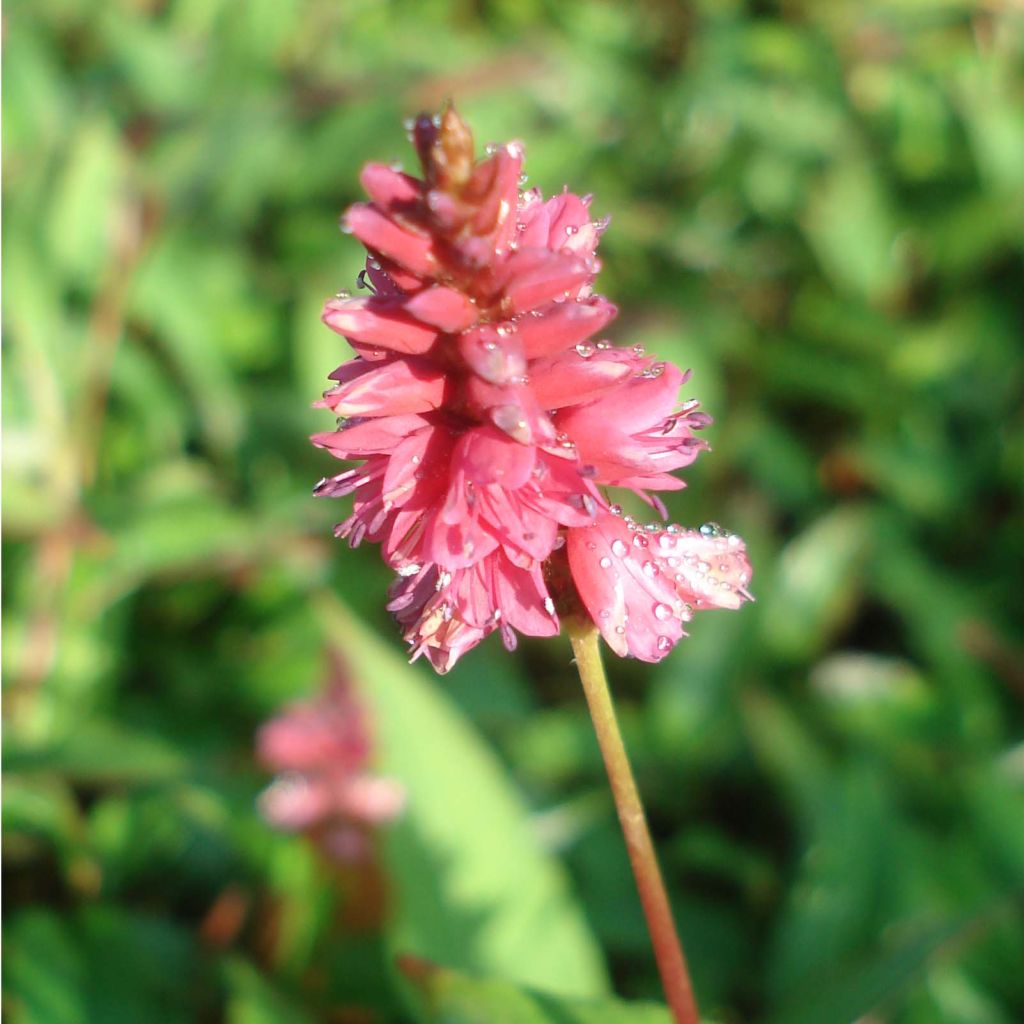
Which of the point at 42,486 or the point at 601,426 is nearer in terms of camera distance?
the point at 601,426

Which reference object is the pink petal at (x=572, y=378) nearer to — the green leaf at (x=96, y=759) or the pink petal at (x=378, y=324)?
the pink petal at (x=378, y=324)

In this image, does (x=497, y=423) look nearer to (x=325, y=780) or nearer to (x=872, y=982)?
(x=872, y=982)

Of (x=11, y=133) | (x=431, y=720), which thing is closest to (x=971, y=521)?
(x=431, y=720)

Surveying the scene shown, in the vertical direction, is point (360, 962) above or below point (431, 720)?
below

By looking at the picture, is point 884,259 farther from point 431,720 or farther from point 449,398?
point 449,398

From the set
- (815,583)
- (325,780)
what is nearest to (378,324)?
(325,780)

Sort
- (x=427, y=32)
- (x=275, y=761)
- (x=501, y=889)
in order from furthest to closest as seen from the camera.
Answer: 1. (x=427, y=32)
2. (x=275, y=761)
3. (x=501, y=889)

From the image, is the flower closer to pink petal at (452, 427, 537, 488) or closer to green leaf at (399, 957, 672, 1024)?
green leaf at (399, 957, 672, 1024)
